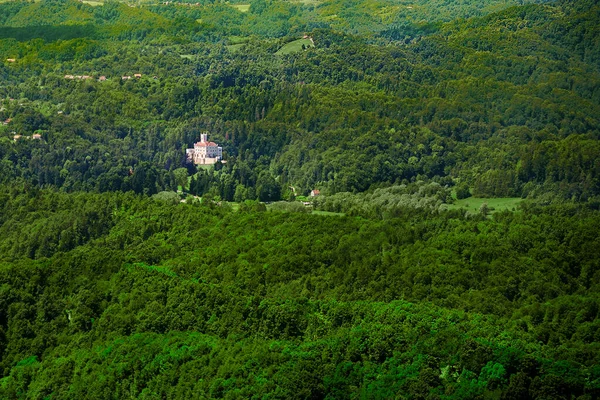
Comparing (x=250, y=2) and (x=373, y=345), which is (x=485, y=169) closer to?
(x=373, y=345)

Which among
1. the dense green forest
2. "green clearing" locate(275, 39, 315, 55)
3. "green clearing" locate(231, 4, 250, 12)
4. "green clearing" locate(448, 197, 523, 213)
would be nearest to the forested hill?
the dense green forest

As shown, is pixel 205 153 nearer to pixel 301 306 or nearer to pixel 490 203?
pixel 490 203

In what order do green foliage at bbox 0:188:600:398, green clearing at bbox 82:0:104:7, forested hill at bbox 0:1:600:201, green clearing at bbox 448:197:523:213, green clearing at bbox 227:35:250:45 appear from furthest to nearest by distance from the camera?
green clearing at bbox 82:0:104:7, green clearing at bbox 227:35:250:45, forested hill at bbox 0:1:600:201, green clearing at bbox 448:197:523:213, green foliage at bbox 0:188:600:398

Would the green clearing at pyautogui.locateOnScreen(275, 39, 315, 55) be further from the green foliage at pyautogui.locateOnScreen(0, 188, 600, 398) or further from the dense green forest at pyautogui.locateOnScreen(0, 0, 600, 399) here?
the green foliage at pyautogui.locateOnScreen(0, 188, 600, 398)

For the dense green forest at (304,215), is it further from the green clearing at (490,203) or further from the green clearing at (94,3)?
the green clearing at (94,3)

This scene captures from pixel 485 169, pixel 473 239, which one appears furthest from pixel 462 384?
pixel 485 169

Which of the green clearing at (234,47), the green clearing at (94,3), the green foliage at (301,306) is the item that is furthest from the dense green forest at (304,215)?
the green clearing at (94,3)
